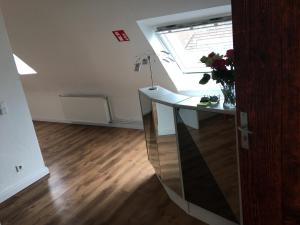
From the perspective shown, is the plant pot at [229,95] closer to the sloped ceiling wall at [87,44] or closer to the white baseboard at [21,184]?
the sloped ceiling wall at [87,44]

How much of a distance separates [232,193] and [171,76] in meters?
2.19

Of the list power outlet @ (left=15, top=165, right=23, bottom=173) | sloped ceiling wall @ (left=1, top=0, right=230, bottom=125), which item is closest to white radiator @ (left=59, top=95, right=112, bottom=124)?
sloped ceiling wall @ (left=1, top=0, right=230, bottom=125)

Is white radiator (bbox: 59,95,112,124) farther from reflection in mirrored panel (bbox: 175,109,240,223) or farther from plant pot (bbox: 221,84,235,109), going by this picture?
plant pot (bbox: 221,84,235,109)

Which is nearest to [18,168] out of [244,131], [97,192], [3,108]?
[3,108]

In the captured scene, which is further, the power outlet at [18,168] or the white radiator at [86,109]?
the white radiator at [86,109]

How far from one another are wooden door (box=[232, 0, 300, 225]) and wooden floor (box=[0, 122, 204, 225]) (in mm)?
1095

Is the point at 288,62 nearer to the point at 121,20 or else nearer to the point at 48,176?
the point at 121,20

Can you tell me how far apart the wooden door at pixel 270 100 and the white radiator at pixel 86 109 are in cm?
378

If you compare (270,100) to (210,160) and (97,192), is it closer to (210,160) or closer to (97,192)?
(210,160)

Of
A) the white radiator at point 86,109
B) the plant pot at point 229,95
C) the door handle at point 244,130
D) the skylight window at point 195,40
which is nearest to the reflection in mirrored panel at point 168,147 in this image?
the plant pot at point 229,95

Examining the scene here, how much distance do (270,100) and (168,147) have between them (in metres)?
1.34

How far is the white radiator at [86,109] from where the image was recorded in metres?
4.97

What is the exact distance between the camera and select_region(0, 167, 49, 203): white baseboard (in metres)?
3.05

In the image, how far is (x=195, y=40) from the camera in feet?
11.6
